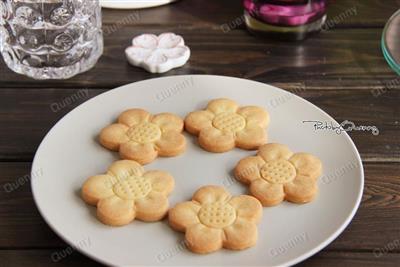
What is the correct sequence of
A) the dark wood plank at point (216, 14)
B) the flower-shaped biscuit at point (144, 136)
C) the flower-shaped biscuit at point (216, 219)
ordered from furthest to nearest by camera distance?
the dark wood plank at point (216, 14)
the flower-shaped biscuit at point (144, 136)
the flower-shaped biscuit at point (216, 219)

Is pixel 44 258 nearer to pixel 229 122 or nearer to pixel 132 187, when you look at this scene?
pixel 132 187

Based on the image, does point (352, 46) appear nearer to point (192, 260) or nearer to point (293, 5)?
point (293, 5)

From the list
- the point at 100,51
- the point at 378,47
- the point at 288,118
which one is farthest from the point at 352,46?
the point at 100,51

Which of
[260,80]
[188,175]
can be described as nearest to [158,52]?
[260,80]

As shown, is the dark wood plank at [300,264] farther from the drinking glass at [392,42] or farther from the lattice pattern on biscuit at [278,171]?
the drinking glass at [392,42]

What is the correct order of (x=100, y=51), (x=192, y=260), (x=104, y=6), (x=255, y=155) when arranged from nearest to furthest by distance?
(x=192, y=260)
(x=255, y=155)
(x=100, y=51)
(x=104, y=6)

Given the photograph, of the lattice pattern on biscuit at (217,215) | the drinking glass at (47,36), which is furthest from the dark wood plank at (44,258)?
the drinking glass at (47,36)

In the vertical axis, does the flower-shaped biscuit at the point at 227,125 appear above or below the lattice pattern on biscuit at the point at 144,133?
above
